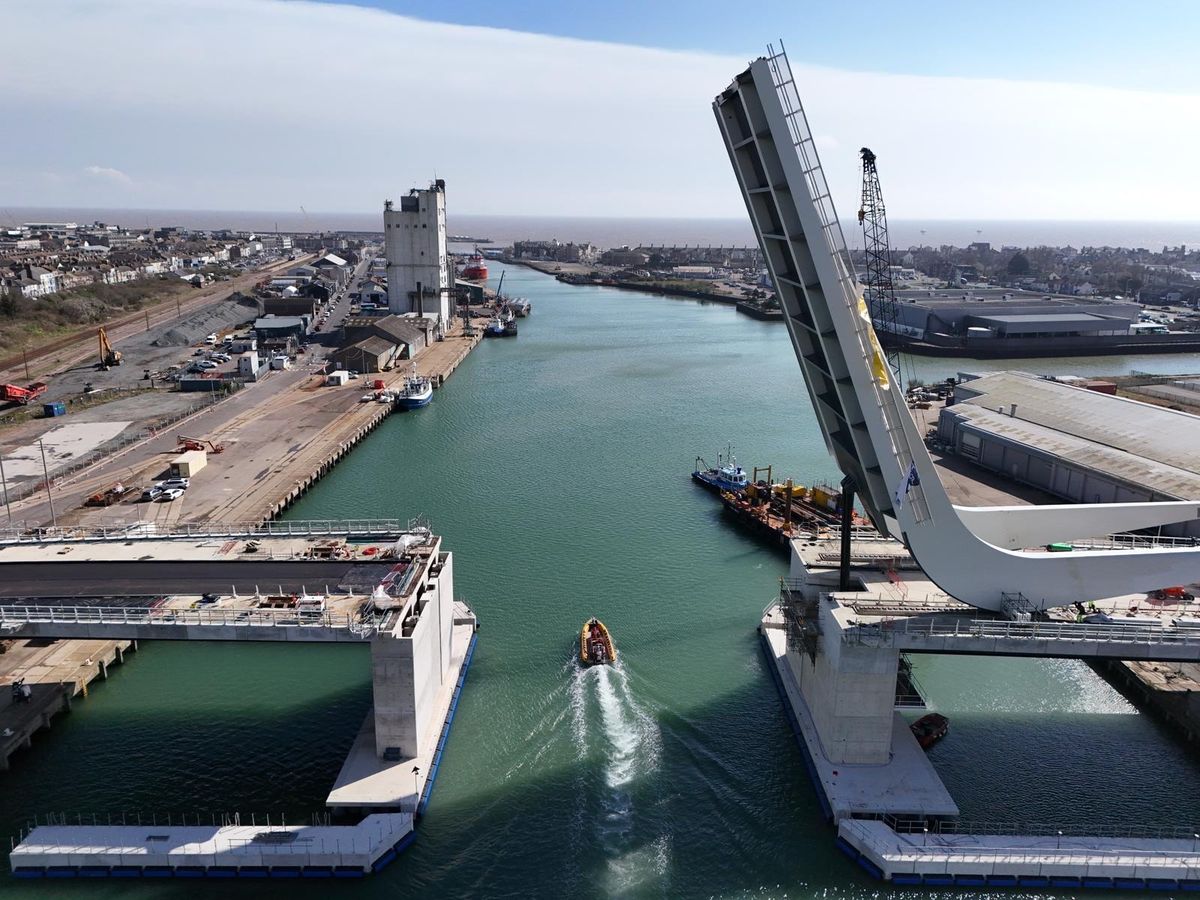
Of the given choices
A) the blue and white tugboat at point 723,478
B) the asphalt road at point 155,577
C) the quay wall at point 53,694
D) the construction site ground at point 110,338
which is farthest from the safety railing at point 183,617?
the construction site ground at point 110,338

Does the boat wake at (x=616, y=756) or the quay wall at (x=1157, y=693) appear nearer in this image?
the boat wake at (x=616, y=756)

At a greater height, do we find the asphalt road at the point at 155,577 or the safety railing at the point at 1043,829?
the asphalt road at the point at 155,577

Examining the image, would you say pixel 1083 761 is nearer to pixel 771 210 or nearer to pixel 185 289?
pixel 771 210

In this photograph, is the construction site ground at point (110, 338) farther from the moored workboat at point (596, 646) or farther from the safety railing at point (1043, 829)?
the safety railing at point (1043, 829)

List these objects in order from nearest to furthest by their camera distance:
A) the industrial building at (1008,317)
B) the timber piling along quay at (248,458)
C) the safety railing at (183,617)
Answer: the safety railing at (183,617) → the timber piling along quay at (248,458) → the industrial building at (1008,317)

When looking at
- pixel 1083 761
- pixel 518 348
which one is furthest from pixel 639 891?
pixel 518 348

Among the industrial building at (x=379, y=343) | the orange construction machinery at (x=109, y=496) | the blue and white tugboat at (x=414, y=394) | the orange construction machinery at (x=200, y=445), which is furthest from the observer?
the industrial building at (x=379, y=343)

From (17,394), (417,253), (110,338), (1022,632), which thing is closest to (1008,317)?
(417,253)
